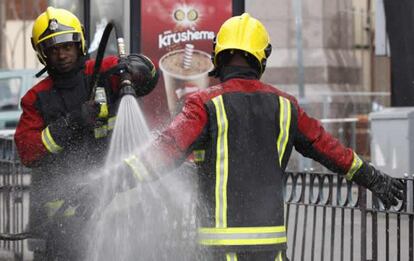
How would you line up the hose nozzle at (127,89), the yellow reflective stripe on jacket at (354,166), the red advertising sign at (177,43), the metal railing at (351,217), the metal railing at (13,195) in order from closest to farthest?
the yellow reflective stripe on jacket at (354,166) → the hose nozzle at (127,89) → the metal railing at (351,217) → the red advertising sign at (177,43) → the metal railing at (13,195)

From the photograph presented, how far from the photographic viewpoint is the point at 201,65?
9.58m

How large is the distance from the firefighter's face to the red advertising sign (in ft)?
9.73

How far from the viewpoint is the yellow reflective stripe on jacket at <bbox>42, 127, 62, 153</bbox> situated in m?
6.18

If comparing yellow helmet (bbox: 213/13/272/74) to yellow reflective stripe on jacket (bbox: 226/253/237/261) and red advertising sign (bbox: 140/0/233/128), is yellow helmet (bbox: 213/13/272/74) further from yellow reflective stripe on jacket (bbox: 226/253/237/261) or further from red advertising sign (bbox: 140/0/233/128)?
red advertising sign (bbox: 140/0/233/128)

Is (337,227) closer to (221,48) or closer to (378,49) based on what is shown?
(221,48)

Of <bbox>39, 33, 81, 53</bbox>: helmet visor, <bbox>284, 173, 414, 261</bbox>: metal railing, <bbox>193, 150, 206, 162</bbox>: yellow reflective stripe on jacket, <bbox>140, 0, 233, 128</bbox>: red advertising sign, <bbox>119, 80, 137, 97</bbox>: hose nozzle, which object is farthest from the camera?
<bbox>140, 0, 233, 128</bbox>: red advertising sign

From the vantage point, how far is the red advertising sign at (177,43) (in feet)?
30.8

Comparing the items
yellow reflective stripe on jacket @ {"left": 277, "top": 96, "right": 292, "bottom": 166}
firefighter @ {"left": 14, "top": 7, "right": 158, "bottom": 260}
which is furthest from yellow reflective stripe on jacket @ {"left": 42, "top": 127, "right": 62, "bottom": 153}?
yellow reflective stripe on jacket @ {"left": 277, "top": 96, "right": 292, "bottom": 166}

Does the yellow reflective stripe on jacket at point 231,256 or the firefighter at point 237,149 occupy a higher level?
the firefighter at point 237,149

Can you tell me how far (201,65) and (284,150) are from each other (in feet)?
14.5

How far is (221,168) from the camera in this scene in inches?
200

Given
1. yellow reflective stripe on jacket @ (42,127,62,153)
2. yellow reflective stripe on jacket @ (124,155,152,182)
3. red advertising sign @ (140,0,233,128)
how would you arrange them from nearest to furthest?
yellow reflective stripe on jacket @ (124,155,152,182)
yellow reflective stripe on jacket @ (42,127,62,153)
red advertising sign @ (140,0,233,128)

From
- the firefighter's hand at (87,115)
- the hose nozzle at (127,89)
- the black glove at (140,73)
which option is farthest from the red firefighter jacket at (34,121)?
the hose nozzle at (127,89)

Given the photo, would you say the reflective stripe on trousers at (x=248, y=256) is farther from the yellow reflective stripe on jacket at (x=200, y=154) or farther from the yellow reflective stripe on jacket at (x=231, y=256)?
the yellow reflective stripe on jacket at (x=200, y=154)
